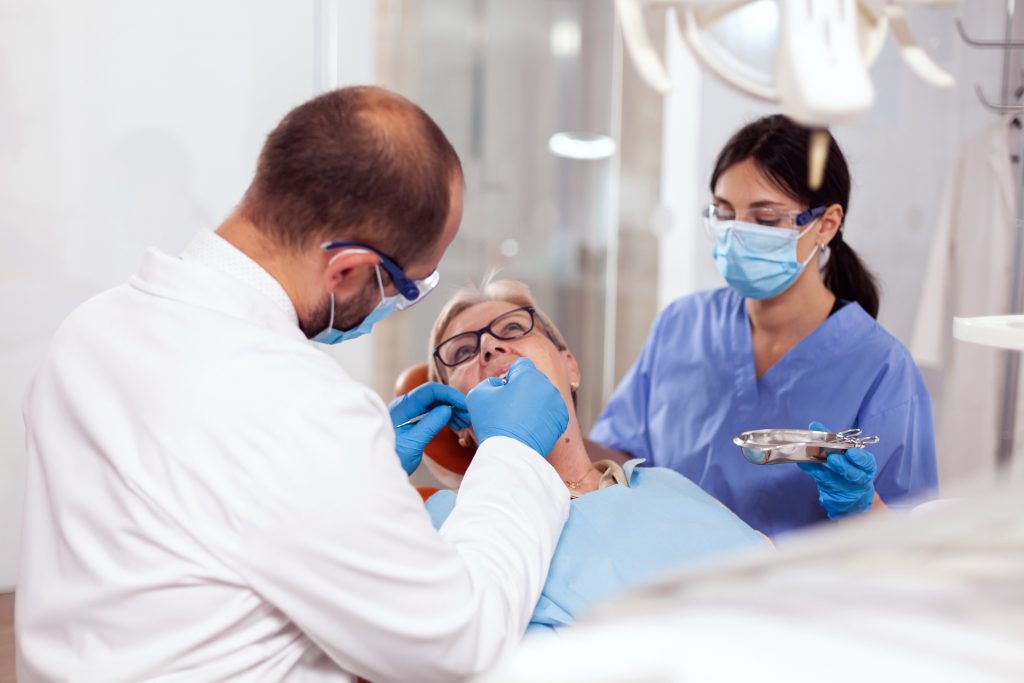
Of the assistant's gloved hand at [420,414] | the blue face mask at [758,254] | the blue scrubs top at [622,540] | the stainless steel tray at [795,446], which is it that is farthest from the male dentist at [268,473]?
the blue face mask at [758,254]

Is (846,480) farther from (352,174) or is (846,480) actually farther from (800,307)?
(352,174)

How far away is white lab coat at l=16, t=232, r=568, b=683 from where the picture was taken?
3.23ft

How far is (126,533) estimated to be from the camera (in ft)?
3.34

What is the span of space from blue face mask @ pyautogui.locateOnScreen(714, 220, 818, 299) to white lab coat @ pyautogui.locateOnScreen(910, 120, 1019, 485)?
3.56 ft

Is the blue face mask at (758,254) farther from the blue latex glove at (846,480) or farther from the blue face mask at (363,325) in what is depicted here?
the blue face mask at (363,325)

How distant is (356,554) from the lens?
3.23 ft

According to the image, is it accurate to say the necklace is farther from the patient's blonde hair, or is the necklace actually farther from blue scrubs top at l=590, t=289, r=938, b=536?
blue scrubs top at l=590, t=289, r=938, b=536

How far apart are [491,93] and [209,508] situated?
242 cm

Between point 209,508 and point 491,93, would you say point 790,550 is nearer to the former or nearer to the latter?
point 209,508

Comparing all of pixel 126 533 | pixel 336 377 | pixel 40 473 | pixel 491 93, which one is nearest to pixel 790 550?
pixel 336 377

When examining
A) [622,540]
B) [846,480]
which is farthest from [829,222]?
[622,540]

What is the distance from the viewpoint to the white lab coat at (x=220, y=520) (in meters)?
0.98

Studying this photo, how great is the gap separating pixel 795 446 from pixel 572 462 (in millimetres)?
442

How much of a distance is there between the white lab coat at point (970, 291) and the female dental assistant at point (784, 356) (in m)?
0.84
